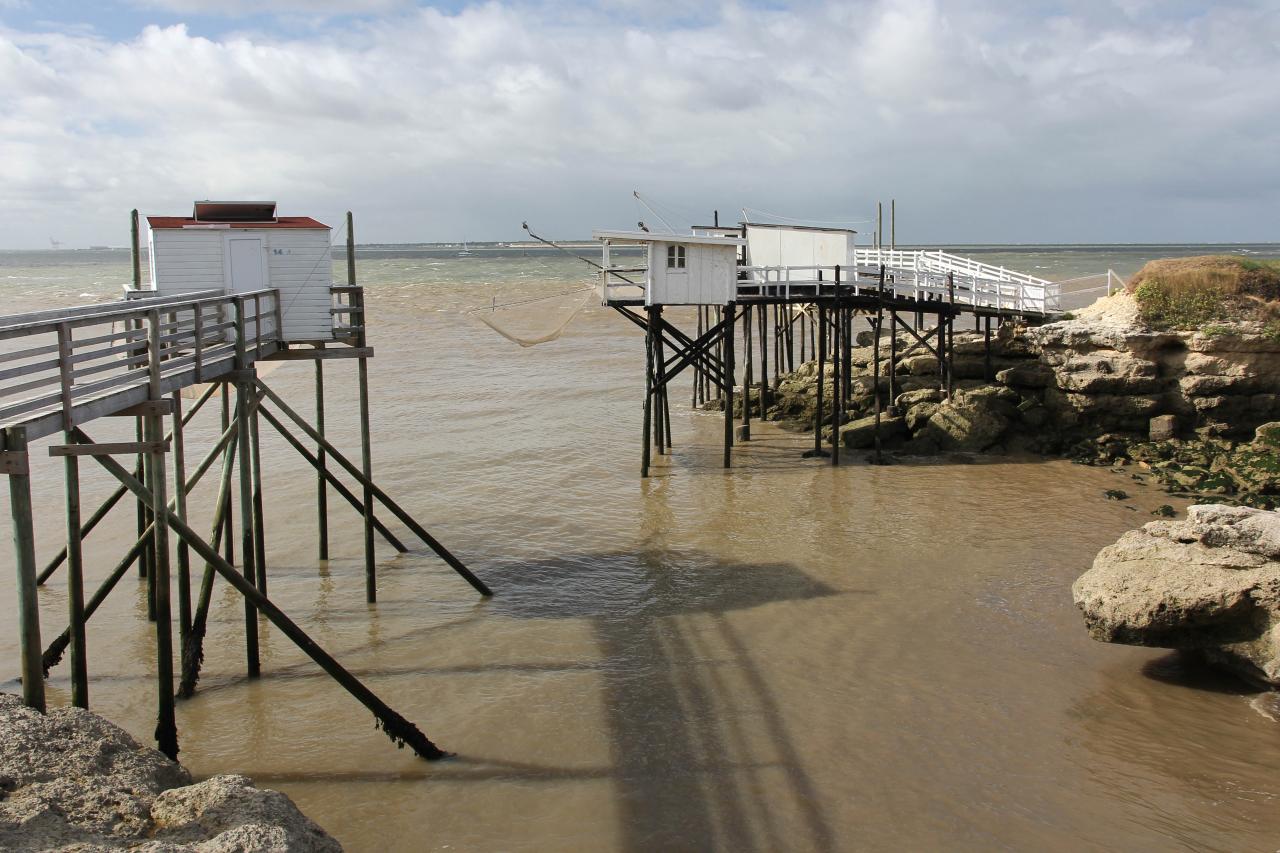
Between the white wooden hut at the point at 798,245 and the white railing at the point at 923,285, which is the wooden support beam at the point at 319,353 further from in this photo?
the white wooden hut at the point at 798,245

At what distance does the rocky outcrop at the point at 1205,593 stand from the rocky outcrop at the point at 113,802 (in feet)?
27.0

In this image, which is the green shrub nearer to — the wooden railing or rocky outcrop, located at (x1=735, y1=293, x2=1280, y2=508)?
rocky outcrop, located at (x1=735, y1=293, x2=1280, y2=508)

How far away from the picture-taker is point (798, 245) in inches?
1057

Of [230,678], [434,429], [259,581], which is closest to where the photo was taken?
[230,678]

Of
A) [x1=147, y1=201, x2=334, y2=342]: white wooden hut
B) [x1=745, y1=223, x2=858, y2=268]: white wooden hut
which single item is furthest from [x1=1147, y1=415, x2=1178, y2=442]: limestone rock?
[x1=147, y1=201, x2=334, y2=342]: white wooden hut

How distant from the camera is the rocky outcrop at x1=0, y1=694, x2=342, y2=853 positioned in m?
5.61

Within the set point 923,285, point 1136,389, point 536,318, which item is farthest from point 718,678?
point 923,285

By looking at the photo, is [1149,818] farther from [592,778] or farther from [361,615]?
[361,615]

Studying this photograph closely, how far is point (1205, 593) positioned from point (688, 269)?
13131mm

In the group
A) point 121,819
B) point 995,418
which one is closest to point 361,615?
point 121,819

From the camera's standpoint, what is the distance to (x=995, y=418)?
2314 centimetres

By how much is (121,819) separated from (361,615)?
7.68 meters

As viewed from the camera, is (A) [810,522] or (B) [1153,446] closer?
(A) [810,522]

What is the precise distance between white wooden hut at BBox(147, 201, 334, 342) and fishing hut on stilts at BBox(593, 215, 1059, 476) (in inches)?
325
